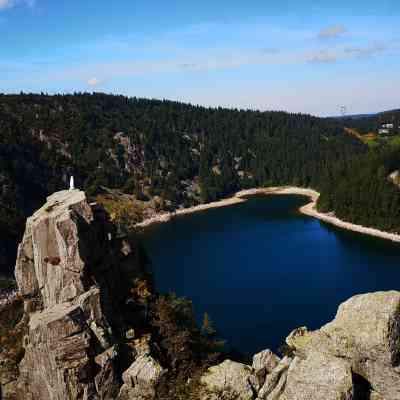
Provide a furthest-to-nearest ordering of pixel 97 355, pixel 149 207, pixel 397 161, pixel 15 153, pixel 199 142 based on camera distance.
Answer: pixel 199 142 → pixel 149 207 → pixel 15 153 → pixel 397 161 → pixel 97 355

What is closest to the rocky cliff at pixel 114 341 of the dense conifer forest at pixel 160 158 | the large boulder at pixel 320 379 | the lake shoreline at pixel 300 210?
the large boulder at pixel 320 379

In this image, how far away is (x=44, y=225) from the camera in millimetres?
27219

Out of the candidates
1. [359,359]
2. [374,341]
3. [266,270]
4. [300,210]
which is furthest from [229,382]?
[300,210]

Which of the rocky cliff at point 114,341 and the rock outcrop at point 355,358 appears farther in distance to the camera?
the rocky cliff at point 114,341

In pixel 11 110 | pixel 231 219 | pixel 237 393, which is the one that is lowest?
pixel 231 219

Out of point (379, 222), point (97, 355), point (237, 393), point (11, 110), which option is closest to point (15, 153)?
point (11, 110)

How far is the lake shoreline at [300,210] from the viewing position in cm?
9359

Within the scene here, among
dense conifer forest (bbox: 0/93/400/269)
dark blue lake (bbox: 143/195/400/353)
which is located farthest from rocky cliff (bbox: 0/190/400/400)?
dense conifer forest (bbox: 0/93/400/269)

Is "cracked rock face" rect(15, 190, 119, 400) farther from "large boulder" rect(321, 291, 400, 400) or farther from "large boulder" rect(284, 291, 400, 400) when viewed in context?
"large boulder" rect(321, 291, 400, 400)

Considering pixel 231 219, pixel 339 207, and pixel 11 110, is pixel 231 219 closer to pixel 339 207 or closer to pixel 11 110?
pixel 339 207

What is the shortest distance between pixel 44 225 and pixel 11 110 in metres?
127

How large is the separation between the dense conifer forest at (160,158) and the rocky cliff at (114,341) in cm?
4852

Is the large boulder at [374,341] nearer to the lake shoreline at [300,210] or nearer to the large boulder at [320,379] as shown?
the large boulder at [320,379]

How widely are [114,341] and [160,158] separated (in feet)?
451
